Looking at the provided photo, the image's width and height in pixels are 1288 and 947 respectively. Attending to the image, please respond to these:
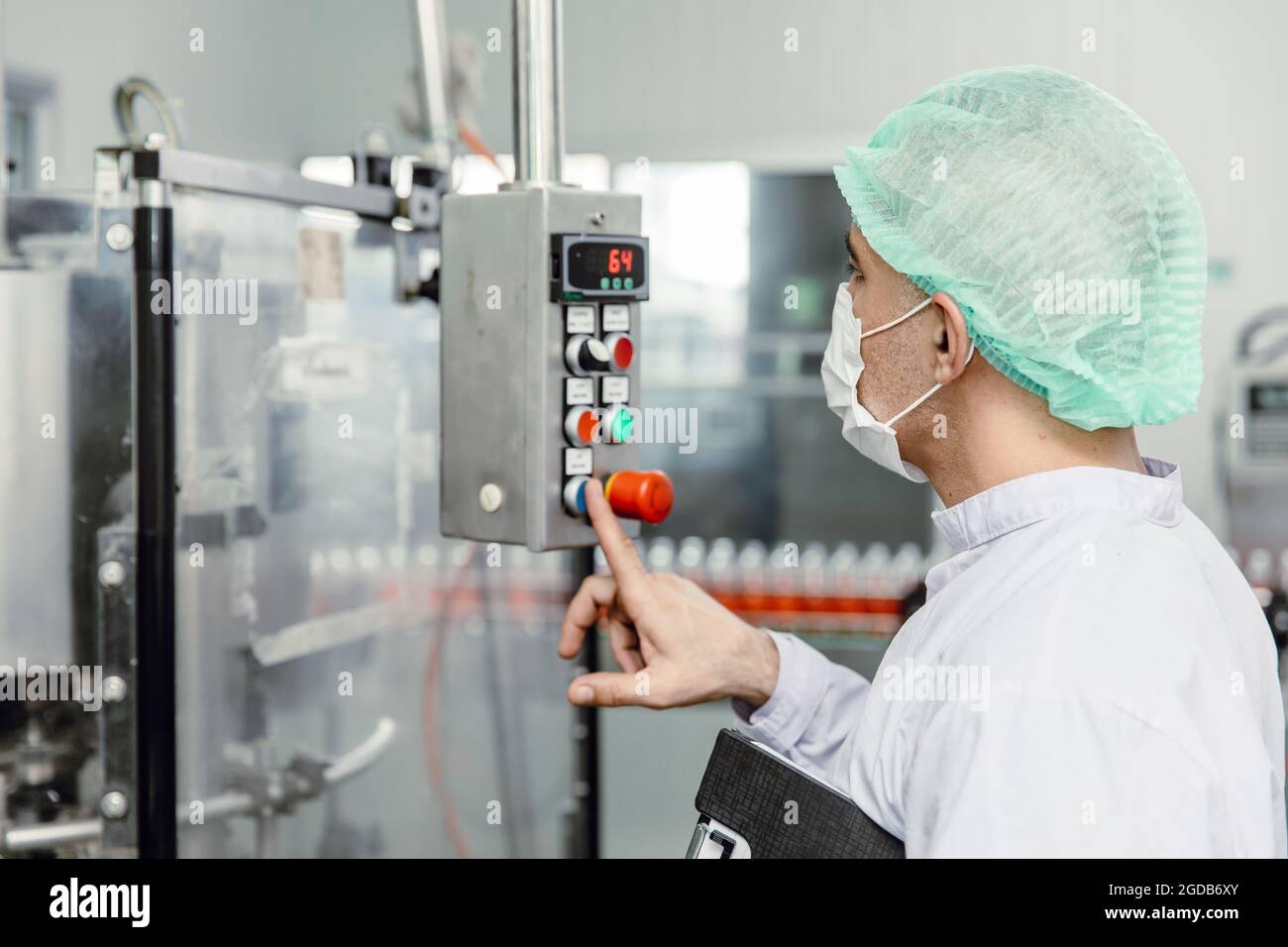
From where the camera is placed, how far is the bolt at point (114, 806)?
121cm

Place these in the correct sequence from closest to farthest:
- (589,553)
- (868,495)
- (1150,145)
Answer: (1150,145) < (589,553) < (868,495)

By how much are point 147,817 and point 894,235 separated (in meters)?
0.87

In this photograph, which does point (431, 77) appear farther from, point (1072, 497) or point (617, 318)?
point (1072, 497)

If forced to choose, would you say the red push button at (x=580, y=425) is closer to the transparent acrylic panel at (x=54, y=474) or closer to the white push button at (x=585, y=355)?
the white push button at (x=585, y=355)

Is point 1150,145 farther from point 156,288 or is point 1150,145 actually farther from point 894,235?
point 156,288

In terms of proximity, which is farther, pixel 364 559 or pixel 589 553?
pixel 589 553

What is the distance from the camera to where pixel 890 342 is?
1.06 metres

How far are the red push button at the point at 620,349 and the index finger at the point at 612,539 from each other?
11 centimetres

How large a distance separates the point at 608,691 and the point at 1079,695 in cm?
38

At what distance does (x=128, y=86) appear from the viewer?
1.26 meters

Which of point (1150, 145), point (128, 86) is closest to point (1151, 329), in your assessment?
point (1150, 145)

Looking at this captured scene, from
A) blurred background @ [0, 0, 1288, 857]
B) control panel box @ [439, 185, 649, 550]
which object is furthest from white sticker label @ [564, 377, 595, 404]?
blurred background @ [0, 0, 1288, 857]

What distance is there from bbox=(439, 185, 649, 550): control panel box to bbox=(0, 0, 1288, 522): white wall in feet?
6.88
